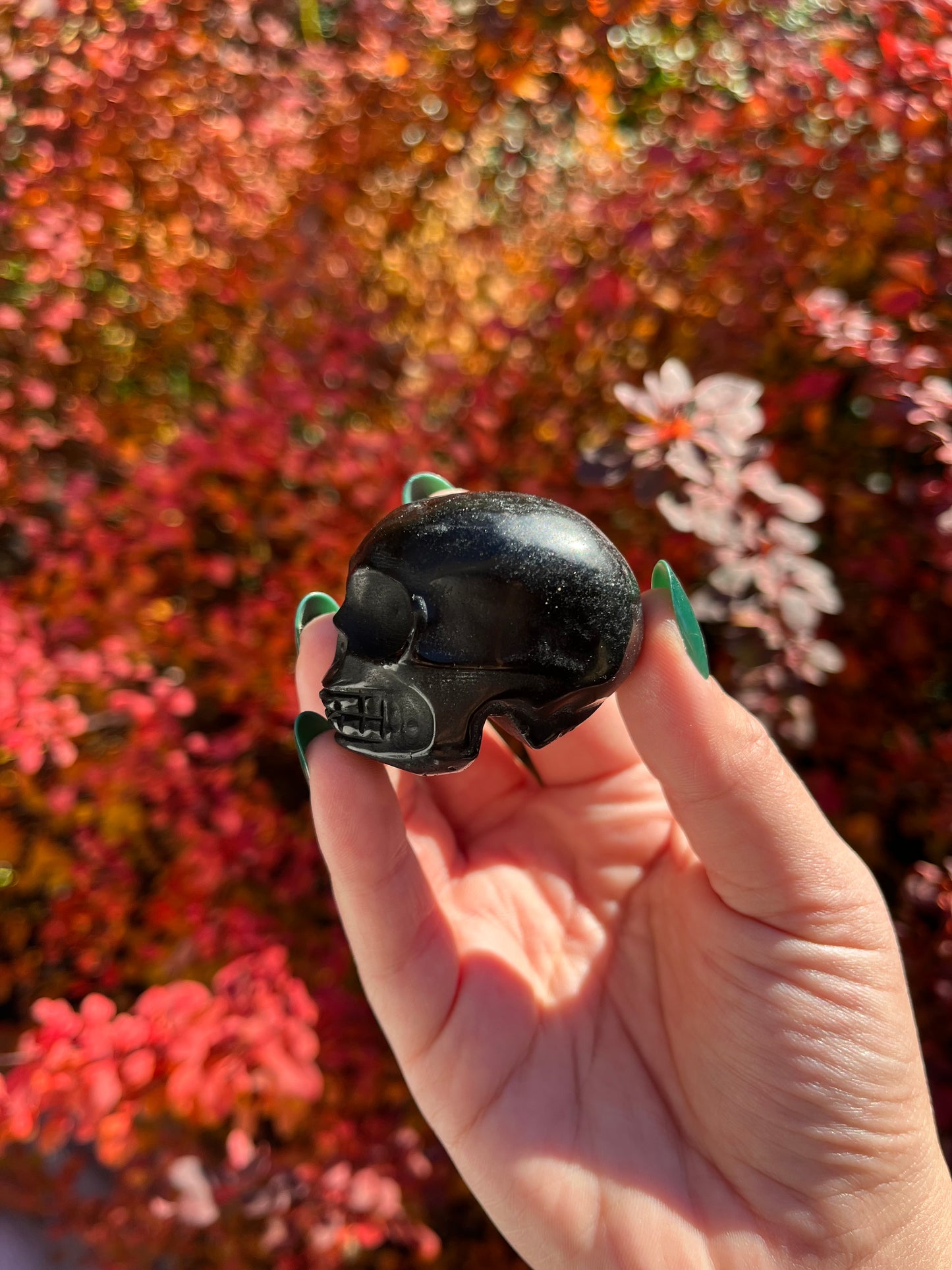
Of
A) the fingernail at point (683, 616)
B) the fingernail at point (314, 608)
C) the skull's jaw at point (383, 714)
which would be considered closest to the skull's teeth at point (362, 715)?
the skull's jaw at point (383, 714)

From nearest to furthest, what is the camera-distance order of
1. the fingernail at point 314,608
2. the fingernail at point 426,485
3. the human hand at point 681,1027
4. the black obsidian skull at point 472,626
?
the black obsidian skull at point 472,626
the human hand at point 681,1027
the fingernail at point 314,608
the fingernail at point 426,485

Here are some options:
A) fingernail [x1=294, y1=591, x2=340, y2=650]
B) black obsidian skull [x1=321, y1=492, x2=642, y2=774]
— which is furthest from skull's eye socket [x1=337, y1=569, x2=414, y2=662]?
fingernail [x1=294, y1=591, x2=340, y2=650]

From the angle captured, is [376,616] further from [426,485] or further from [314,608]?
[426,485]

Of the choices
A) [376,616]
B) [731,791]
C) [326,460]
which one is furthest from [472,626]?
[326,460]

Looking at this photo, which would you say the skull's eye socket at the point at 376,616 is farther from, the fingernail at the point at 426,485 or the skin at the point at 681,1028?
the fingernail at the point at 426,485

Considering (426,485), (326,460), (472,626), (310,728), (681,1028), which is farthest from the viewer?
(326,460)

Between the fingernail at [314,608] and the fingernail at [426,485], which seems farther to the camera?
the fingernail at [426,485]

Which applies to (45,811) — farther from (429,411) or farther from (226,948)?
(429,411)
